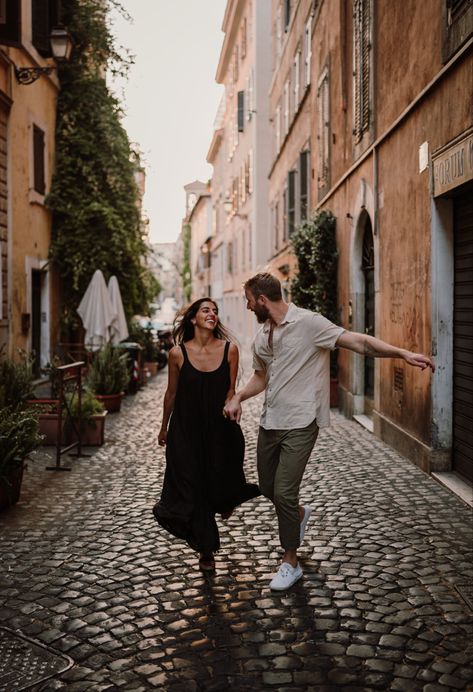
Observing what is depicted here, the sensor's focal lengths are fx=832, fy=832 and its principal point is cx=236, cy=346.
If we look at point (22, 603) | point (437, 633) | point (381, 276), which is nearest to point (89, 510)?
point (22, 603)

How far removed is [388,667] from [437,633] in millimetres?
500

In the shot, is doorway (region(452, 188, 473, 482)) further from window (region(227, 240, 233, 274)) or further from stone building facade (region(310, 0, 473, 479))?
window (region(227, 240, 233, 274))

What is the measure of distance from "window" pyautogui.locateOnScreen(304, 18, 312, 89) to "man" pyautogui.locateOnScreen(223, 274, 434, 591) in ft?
46.2

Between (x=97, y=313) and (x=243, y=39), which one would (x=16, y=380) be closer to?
(x=97, y=313)

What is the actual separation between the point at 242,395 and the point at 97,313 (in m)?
11.2

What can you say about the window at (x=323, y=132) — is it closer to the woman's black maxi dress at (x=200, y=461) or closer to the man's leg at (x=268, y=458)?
the woman's black maxi dress at (x=200, y=461)

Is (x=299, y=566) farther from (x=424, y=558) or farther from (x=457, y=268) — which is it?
(x=457, y=268)

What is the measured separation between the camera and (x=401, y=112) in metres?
9.16

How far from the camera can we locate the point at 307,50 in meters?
18.4

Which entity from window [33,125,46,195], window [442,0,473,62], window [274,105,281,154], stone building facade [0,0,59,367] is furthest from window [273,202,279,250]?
window [442,0,473,62]

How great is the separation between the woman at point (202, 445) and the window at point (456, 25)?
135 inches

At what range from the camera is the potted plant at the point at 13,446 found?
21.1 ft

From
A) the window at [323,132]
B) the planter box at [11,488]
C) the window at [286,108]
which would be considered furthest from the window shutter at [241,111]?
the planter box at [11,488]

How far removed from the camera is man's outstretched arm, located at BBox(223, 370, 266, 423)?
4863mm
